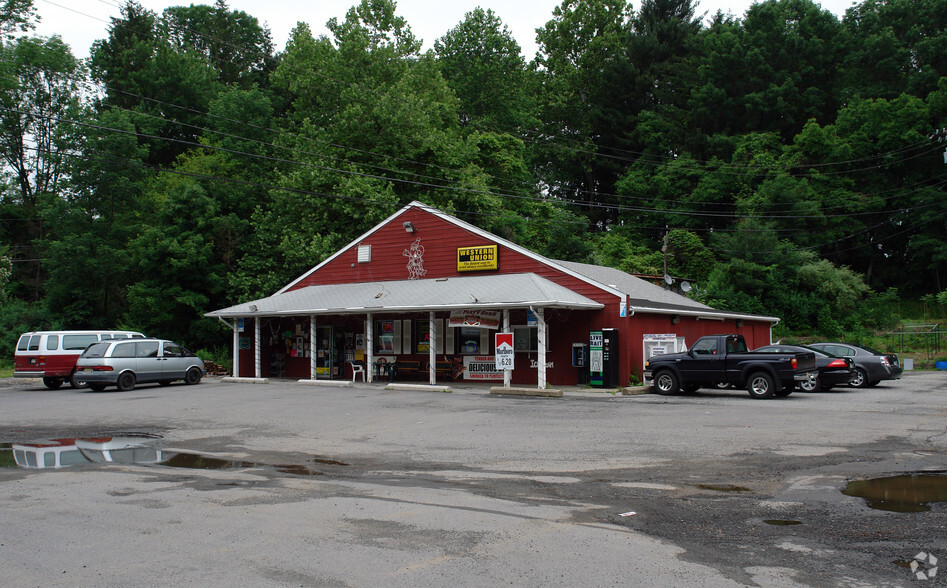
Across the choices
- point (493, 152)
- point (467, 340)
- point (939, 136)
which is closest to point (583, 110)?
point (493, 152)

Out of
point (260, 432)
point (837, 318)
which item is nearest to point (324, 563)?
point (260, 432)

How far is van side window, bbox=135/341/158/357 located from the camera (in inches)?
1014

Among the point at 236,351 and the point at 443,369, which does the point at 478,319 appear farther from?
the point at 236,351

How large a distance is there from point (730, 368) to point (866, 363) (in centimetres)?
657

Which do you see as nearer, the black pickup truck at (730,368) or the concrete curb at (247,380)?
the black pickup truck at (730,368)

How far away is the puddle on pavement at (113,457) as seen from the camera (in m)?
10.9

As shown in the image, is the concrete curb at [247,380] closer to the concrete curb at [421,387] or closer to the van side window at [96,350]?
the van side window at [96,350]

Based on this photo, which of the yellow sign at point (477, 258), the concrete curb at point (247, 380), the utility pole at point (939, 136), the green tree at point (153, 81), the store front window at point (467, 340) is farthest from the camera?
the green tree at point (153, 81)

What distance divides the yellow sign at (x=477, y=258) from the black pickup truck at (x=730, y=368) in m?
7.89

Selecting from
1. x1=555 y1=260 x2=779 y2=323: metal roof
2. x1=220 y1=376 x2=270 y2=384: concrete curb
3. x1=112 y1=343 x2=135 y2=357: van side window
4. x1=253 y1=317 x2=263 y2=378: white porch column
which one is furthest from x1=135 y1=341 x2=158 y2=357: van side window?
x1=555 y1=260 x2=779 y2=323: metal roof

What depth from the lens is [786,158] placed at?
177ft

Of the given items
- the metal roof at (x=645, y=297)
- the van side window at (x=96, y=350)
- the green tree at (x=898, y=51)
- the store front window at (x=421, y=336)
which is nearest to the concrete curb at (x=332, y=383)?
the store front window at (x=421, y=336)

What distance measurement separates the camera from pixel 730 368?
20.9 meters

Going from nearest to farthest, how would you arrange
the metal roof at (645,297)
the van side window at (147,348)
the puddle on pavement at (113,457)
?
the puddle on pavement at (113,457), the van side window at (147,348), the metal roof at (645,297)
